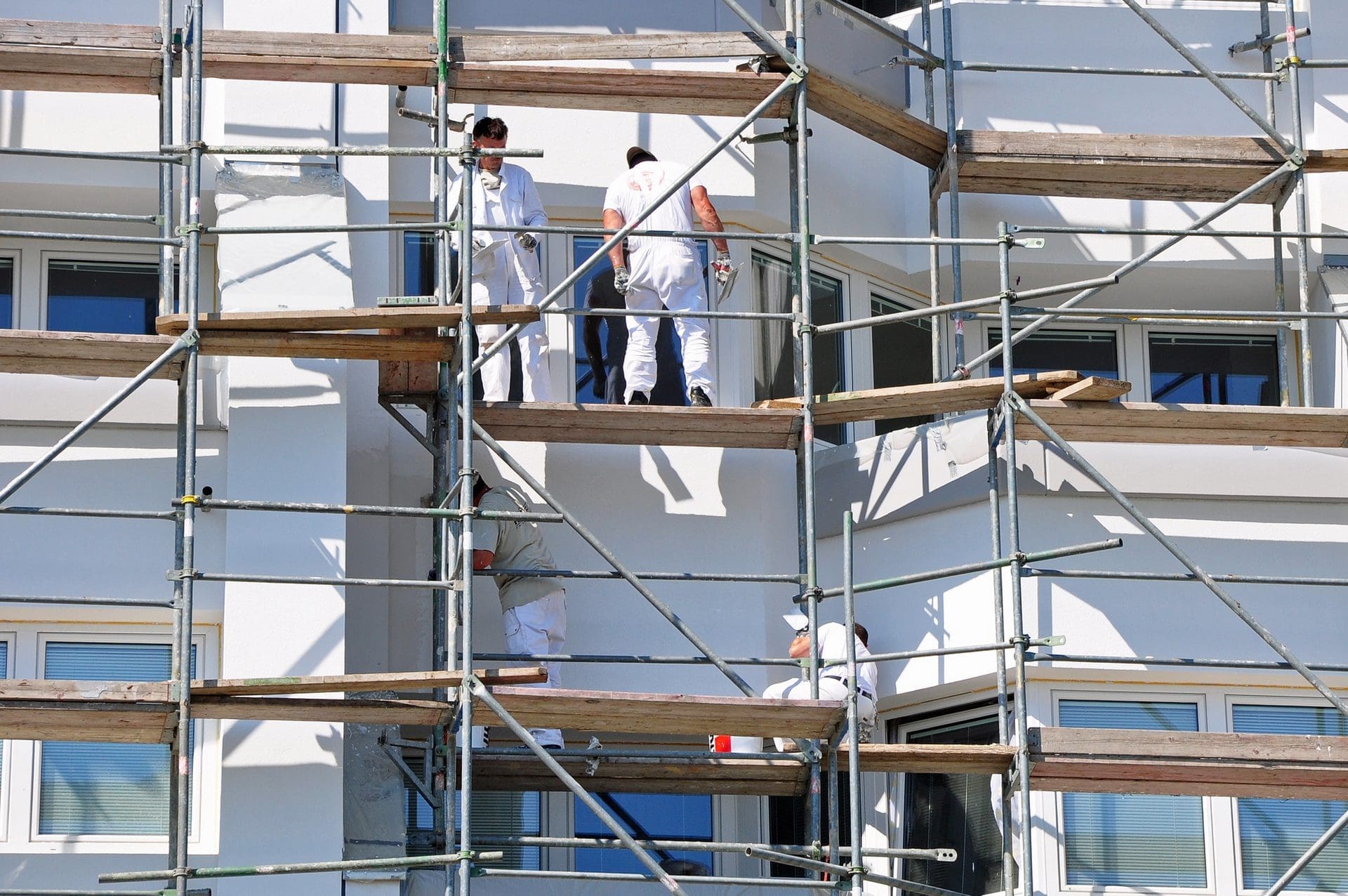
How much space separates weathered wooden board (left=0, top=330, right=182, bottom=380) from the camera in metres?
13.1

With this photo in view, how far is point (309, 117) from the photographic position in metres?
14.9

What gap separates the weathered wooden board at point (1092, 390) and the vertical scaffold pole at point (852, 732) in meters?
1.54

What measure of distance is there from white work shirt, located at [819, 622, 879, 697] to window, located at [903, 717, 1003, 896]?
0.62m

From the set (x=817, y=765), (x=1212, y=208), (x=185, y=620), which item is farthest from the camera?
(x=1212, y=208)

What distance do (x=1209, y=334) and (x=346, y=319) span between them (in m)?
6.43

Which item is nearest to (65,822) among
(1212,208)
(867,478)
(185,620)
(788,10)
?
(185,620)

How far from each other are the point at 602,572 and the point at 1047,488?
259 cm

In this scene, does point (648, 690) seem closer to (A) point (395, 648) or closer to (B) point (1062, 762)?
(A) point (395, 648)

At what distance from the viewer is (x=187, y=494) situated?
1287 centimetres

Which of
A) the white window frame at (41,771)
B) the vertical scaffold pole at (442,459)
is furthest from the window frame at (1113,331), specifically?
the white window frame at (41,771)

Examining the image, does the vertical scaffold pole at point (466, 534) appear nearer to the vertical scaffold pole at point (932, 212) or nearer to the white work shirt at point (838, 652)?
the white work shirt at point (838, 652)

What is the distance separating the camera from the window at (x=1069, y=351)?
55.7ft

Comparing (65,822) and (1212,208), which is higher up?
(1212,208)

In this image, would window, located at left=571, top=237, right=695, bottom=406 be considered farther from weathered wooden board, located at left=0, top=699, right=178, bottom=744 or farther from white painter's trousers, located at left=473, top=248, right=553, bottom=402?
weathered wooden board, located at left=0, top=699, right=178, bottom=744
